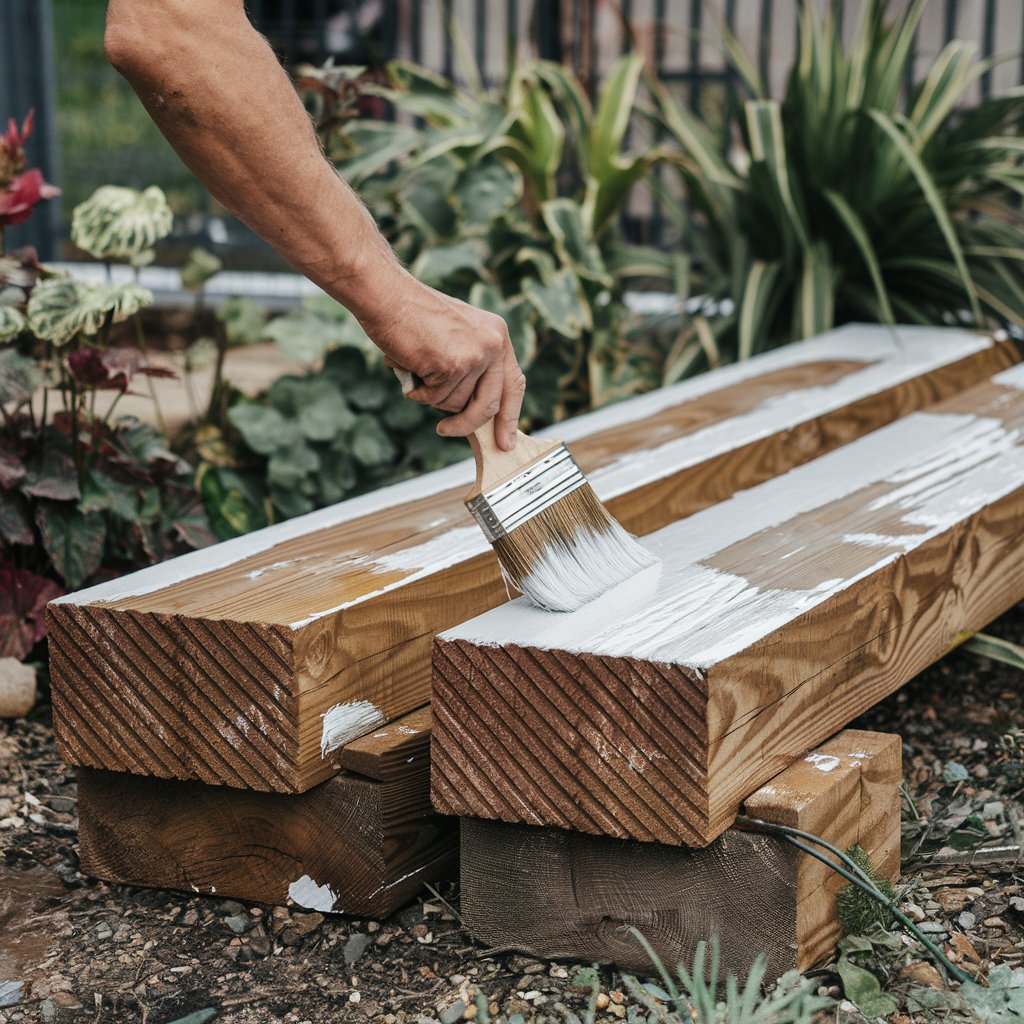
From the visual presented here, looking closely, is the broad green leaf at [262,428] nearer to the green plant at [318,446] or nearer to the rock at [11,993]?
the green plant at [318,446]

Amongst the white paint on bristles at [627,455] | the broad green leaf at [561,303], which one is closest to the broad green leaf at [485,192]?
the broad green leaf at [561,303]

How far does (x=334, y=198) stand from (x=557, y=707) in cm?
66

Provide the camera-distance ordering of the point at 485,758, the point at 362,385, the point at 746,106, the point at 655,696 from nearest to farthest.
Answer: the point at 655,696, the point at 485,758, the point at 362,385, the point at 746,106

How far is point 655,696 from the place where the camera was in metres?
1.73

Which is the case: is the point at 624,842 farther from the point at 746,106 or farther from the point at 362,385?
the point at 746,106

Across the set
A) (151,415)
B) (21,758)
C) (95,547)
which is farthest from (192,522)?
(151,415)

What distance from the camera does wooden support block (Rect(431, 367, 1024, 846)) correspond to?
1743mm

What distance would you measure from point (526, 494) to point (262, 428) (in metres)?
1.66

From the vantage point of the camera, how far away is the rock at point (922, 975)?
1.84 metres

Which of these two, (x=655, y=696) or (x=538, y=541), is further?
(x=538, y=541)

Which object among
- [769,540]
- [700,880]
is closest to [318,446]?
[769,540]

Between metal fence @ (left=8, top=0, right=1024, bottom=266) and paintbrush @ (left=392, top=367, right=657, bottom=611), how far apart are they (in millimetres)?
3249

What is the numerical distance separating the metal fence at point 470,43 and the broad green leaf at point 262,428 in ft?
6.61

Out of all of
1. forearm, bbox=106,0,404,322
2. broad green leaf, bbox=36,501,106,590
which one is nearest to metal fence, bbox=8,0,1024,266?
broad green leaf, bbox=36,501,106,590
